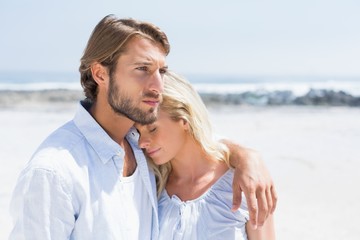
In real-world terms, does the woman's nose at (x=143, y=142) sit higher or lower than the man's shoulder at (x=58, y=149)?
lower

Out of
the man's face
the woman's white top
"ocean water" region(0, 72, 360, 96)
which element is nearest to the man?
the man's face

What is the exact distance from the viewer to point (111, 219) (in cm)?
212

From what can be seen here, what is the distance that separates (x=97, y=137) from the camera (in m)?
2.23

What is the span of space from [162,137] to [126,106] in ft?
1.47

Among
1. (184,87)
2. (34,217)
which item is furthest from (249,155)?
(34,217)

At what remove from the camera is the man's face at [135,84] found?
7.42 ft

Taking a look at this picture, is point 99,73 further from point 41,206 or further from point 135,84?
point 41,206

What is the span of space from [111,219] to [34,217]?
1.02ft

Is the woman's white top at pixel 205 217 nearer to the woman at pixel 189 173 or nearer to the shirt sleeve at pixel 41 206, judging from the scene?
the woman at pixel 189 173

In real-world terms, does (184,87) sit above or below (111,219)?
above

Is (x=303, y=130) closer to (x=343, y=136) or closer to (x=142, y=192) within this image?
(x=343, y=136)

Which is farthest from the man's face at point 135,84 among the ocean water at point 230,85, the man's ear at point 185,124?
the ocean water at point 230,85

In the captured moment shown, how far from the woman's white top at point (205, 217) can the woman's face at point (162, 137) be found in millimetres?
207

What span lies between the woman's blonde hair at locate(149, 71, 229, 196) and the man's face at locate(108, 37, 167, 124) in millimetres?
352
